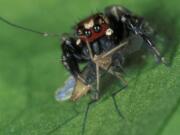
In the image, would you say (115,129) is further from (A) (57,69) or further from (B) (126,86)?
(A) (57,69)

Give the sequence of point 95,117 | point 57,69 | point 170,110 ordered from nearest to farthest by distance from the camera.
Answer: point 170,110
point 95,117
point 57,69

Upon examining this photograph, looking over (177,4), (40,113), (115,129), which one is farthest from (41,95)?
(177,4)

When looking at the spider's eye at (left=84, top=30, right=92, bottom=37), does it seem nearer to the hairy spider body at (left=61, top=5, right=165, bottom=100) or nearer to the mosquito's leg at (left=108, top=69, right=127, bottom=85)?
the hairy spider body at (left=61, top=5, right=165, bottom=100)

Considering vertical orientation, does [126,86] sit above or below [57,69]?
below

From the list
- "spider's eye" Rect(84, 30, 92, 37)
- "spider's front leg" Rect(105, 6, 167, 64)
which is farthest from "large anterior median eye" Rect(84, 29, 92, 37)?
"spider's front leg" Rect(105, 6, 167, 64)

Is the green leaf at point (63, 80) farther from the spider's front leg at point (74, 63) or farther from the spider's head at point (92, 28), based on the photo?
the spider's head at point (92, 28)

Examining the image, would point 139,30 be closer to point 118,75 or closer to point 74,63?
point 118,75

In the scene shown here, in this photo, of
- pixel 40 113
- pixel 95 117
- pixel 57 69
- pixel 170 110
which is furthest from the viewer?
pixel 57 69

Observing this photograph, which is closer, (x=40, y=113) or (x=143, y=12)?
(x=40, y=113)
